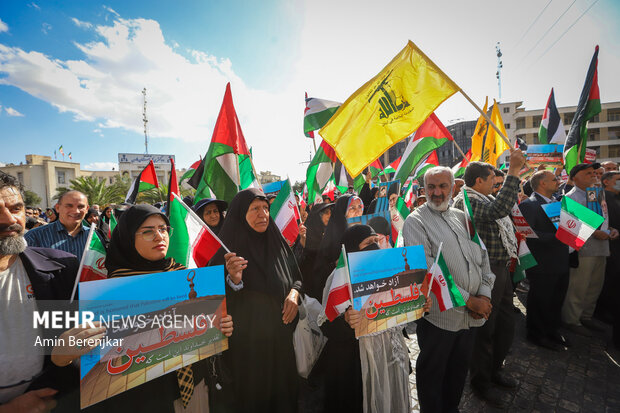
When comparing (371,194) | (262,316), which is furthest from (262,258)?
(371,194)

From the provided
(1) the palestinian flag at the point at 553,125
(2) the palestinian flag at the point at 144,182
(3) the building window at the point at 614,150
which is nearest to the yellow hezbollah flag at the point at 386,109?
(2) the palestinian flag at the point at 144,182

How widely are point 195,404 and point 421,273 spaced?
194 centimetres

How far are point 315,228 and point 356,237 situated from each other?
1983mm

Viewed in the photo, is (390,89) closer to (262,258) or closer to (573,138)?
(262,258)

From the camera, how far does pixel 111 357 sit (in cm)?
138

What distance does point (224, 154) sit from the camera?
3795mm

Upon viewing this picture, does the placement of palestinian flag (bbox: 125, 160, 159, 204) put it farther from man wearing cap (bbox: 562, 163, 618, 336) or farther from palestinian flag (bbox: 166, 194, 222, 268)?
man wearing cap (bbox: 562, 163, 618, 336)

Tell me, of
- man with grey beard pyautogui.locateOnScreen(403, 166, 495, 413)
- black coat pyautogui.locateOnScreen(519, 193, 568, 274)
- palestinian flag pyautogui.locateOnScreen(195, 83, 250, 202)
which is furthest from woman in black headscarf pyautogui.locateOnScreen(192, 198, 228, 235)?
black coat pyautogui.locateOnScreen(519, 193, 568, 274)

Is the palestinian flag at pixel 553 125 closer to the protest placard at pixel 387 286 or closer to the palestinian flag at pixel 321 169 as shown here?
the palestinian flag at pixel 321 169

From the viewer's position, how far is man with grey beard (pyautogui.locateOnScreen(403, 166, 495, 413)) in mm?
2285

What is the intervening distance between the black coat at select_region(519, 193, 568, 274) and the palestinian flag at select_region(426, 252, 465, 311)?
232 cm

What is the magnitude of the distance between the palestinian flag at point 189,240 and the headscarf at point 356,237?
1.09m

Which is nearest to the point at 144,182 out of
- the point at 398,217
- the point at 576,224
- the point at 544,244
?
the point at 398,217

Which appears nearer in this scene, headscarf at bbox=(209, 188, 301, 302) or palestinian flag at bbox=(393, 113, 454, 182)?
headscarf at bbox=(209, 188, 301, 302)
